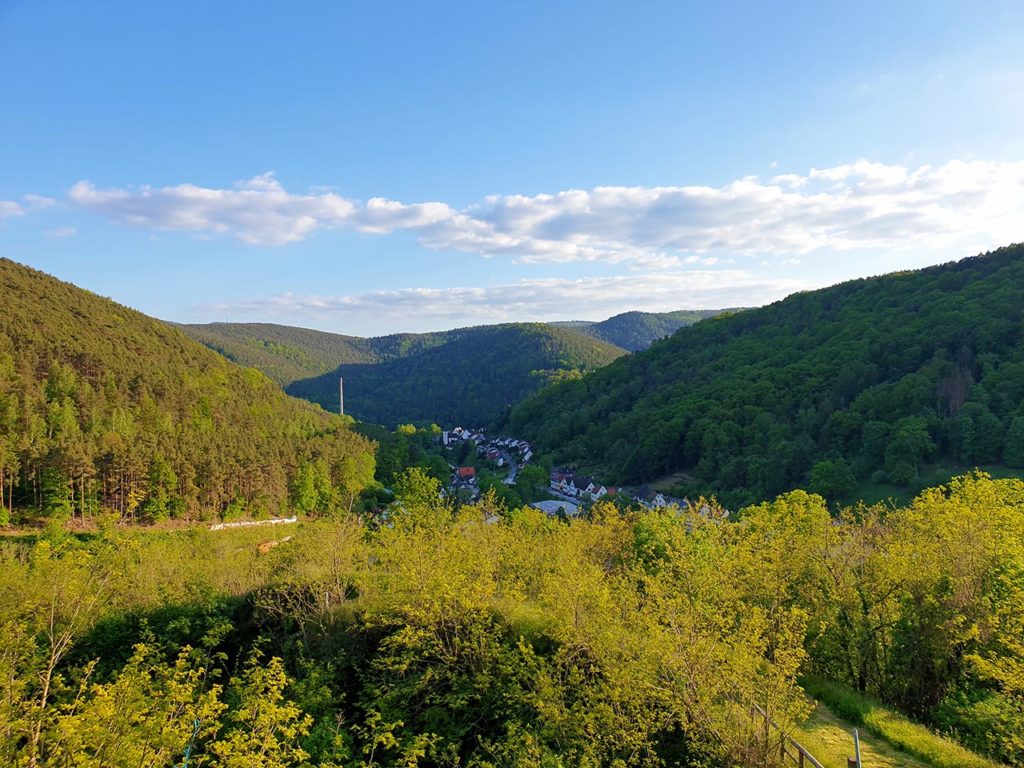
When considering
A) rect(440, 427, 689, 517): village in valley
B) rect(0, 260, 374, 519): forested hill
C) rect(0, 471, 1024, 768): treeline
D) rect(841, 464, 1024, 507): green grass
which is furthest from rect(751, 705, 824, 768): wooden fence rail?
→ rect(841, 464, 1024, 507): green grass

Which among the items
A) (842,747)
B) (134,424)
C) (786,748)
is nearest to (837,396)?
(842,747)

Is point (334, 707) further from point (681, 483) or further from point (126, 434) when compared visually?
point (681, 483)

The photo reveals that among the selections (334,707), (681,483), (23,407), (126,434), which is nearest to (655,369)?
(681,483)

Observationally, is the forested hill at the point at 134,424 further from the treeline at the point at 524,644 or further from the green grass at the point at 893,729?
the green grass at the point at 893,729

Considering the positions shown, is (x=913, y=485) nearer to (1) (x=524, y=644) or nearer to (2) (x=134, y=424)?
(1) (x=524, y=644)

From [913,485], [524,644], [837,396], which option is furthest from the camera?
[837,396]

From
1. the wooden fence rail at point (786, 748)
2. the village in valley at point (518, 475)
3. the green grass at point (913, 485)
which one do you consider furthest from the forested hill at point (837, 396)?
the wooden fence rail at point (786, 748)

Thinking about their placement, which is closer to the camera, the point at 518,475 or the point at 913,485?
the point at 913,485
